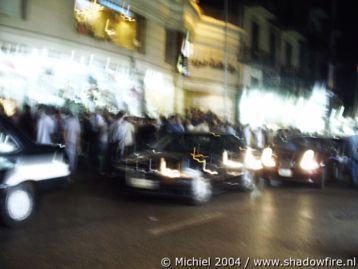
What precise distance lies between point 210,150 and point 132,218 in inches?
115

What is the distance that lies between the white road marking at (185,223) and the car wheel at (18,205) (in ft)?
5.92

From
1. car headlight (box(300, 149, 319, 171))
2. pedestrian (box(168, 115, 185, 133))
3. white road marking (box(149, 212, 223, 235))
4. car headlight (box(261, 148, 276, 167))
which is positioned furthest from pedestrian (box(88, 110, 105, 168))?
white road marking (box(149, 212, 223, 235))

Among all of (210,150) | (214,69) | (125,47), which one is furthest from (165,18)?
(210,150)

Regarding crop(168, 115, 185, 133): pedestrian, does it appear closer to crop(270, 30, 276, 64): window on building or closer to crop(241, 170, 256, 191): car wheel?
crop(241, 170, 256, 191): car wheel

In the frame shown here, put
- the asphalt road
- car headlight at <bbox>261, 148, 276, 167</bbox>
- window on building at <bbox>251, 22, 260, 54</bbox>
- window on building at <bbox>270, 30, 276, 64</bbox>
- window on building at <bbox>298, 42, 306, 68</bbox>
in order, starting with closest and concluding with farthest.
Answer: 1. the asphalt road
2. car headlight at <bbox>261, 148, 276, 167</bbox>
3. window on building at <bbox>251, 22, 260, 54</bbox>
4. window on building at <bbox>270, 30, 276, 64</bbox>
5. window on building at <bbox>298, 42, 306, 68</bbox>

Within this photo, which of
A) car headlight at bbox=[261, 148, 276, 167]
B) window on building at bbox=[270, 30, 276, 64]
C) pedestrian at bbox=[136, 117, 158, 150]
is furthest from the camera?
window on building at bbox=[270, 30, 276, 64]

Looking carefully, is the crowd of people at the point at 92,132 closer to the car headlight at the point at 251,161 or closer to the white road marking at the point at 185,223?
the car headlight at the point at 251,161

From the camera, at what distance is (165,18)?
2319cm

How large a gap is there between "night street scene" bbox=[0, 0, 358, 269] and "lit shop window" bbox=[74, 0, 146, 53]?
0.06 m

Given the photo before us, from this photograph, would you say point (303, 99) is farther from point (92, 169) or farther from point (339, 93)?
point (92, 169)

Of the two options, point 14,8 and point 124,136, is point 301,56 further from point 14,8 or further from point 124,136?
point 124,136

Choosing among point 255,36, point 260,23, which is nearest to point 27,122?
point 255,36

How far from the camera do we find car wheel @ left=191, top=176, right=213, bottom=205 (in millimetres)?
9867

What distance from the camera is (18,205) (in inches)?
298
